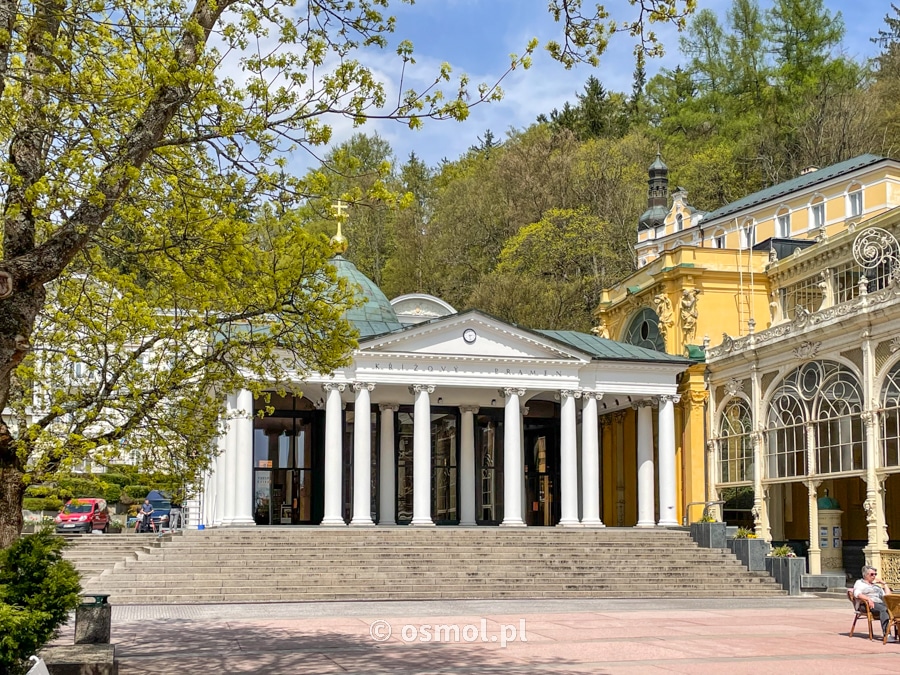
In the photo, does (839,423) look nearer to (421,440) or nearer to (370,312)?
(421,440)

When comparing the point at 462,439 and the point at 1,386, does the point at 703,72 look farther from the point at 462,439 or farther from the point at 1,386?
the point at 1,386

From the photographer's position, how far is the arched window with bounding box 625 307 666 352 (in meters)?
42.7

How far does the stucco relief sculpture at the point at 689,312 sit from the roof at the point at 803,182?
419 inches

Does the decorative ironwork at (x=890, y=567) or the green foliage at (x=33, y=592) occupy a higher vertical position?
the green foliage at (x=33, y=592)

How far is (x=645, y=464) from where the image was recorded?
3988 cm

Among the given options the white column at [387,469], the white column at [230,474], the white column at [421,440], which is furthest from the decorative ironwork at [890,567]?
the white column at [230,474]

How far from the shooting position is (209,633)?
18594 mm

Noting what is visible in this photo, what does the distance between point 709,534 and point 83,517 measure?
1021 inches

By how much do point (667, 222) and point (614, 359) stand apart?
22879 mm

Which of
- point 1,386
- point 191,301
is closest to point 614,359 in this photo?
point 191,301

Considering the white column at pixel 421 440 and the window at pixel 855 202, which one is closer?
the white column at pixel 421 440

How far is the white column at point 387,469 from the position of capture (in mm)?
40875

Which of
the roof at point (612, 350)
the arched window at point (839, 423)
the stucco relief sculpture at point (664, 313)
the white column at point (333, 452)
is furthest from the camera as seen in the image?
the stucco relief sculpture at point (664, 313)

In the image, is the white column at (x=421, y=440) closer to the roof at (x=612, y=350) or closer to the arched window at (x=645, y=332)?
the roof at (x=612, y=350)
